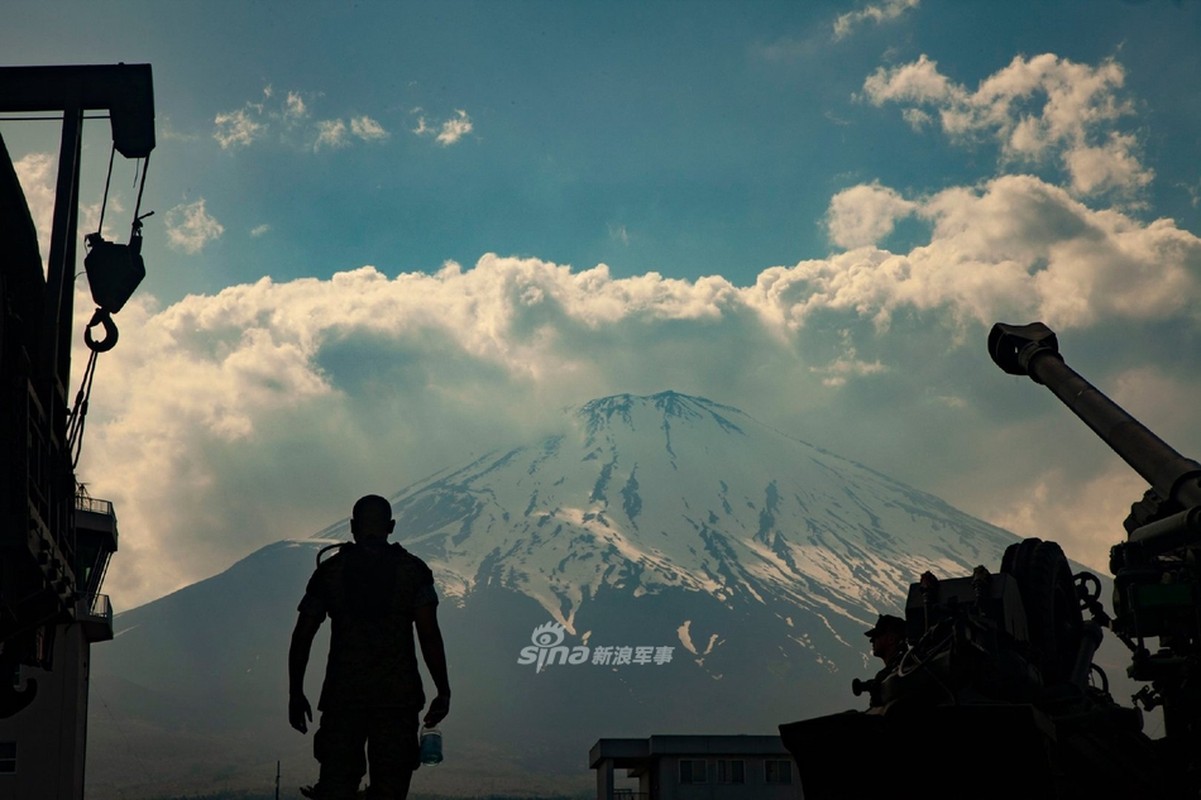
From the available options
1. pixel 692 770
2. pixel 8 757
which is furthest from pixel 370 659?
pixel 692 770

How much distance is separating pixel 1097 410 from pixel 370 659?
15.3m

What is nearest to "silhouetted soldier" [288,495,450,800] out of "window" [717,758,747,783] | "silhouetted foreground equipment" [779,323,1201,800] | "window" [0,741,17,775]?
"silhouetted foreground equipment" [779,323,1201,800]

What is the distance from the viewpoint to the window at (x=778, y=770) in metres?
75.2

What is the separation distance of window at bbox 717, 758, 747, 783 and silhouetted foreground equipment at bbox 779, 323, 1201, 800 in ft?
161

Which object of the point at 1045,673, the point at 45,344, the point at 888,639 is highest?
the point at 45,344

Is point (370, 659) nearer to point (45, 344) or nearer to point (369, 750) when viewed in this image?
point (369, 750)

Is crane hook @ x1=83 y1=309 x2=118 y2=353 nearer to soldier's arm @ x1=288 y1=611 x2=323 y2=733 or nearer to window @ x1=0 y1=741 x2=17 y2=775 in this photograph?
soldier's arm @ x1=288 y1=611 x2=323 y2=733

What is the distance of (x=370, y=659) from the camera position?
8.87m

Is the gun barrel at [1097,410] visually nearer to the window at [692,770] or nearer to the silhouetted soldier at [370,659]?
the silhouetted soldier at [370,659]

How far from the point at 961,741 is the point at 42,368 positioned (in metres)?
10.2

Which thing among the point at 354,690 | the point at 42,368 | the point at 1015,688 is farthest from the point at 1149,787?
the point at 42,368

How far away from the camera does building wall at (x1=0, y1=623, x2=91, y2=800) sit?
192ft

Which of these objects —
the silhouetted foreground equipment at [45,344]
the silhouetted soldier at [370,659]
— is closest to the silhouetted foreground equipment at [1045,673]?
the silhouetted soldier at [370,659]

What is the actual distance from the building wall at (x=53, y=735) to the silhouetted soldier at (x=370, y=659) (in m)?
53.3
